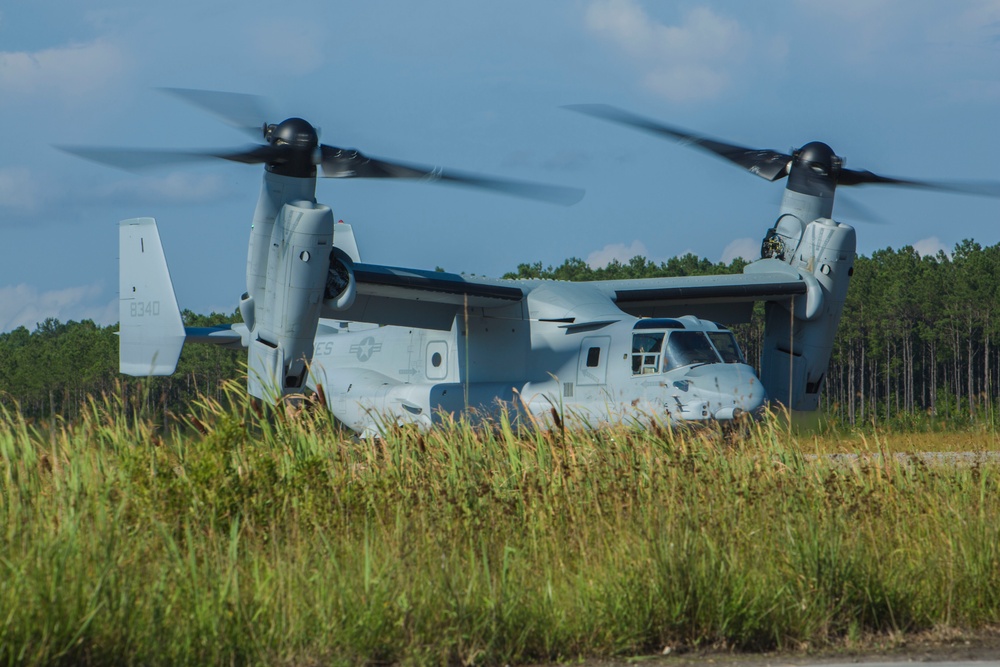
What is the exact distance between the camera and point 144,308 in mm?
17703

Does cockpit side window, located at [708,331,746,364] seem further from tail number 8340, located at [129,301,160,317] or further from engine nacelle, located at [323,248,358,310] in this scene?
tail number 8340, located at [129,301,160,317]

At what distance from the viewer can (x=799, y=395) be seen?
63.9ft

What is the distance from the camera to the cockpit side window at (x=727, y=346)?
49.6 ft

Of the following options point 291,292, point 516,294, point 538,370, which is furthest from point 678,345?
point 291,292

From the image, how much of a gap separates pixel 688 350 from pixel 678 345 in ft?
0.57

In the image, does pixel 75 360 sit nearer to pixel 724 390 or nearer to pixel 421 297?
pixel 421 297

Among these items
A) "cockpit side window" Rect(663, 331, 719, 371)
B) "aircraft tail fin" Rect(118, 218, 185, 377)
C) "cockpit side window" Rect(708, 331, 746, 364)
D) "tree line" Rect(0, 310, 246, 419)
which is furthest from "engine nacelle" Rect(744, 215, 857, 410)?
"tree line" Rect(0, 310, 246, 419)

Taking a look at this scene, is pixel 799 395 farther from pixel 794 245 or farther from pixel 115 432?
pixel 115 432

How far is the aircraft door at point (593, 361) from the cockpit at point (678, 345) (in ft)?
2.17

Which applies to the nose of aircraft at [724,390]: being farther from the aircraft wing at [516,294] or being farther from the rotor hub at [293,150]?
the rotor hub at [293,150]

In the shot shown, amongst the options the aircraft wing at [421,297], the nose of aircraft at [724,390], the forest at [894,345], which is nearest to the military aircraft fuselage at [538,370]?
the nose of aircraft at [724,390]

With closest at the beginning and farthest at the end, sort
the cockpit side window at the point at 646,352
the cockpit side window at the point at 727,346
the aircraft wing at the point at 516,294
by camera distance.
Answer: the cockpit side window at the point at 727,346
the cockpit side window at the point at 646,352
the aircraft wing at the point at 516,294

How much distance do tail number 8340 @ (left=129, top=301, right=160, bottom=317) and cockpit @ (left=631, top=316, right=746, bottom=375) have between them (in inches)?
327

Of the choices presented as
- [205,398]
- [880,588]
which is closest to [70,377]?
[205,398]
